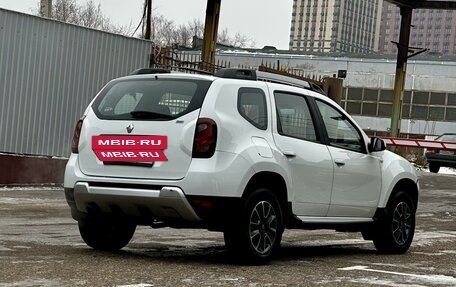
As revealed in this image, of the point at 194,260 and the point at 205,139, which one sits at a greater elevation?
the point at 205,139

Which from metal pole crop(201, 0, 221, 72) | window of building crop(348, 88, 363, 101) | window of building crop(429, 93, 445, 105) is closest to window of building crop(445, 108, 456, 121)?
window of building crop(429, 93, 445, 105)

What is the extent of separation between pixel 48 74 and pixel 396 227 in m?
10.4

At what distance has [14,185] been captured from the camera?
18.2m

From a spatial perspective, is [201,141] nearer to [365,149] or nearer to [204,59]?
[365,149]

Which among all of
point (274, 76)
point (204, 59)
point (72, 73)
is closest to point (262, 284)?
point (274, 76)

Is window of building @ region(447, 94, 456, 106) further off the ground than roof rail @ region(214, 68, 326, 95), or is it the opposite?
window of building @ region(447, 94, 456, 106)

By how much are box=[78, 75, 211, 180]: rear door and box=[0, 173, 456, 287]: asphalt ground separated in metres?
0.81

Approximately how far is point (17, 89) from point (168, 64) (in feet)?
11.9

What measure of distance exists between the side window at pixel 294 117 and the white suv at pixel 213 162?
1 centimetres

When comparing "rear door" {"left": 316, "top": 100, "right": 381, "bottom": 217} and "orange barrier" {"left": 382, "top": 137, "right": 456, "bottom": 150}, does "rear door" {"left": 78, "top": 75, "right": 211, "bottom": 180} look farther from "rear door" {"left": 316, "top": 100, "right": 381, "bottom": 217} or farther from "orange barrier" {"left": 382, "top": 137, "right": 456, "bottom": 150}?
"orange barrier" {"left": 382, "top": 137, "right": 456, "bottom": 150}

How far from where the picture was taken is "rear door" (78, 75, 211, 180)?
27.6 feet

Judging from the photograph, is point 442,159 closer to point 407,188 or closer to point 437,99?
point 407,188

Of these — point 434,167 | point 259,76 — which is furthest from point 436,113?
point 259,76

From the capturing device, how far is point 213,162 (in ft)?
27.3
